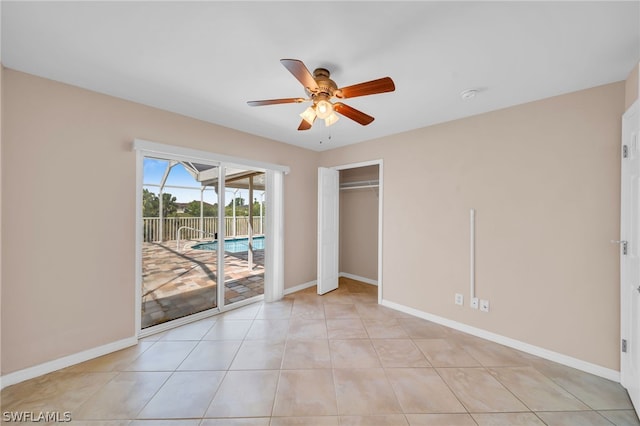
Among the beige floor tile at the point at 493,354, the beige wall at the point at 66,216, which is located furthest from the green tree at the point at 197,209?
the beige floor tile at the point at 493,354

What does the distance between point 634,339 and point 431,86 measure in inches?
98.5

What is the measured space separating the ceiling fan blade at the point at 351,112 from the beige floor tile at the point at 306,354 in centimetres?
223

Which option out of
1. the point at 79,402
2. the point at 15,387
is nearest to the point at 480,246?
the point at 79,402

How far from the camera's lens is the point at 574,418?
1.52 m

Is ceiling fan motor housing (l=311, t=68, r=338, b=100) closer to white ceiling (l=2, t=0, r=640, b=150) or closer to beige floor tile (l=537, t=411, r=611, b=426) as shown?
white ceiling (l=2, t=0, r=640, b=150)

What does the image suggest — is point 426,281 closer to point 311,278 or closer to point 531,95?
point 311,278

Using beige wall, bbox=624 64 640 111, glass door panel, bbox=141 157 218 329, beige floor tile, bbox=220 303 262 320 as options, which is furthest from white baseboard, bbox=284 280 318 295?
beige wall, bbox=624 64 640 111

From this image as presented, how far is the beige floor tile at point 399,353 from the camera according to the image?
2.05m

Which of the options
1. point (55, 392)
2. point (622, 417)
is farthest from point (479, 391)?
point (55, 392)

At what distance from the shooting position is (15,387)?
1.74 metres

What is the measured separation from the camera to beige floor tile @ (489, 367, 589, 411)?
161 cm

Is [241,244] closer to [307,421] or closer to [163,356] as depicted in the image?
[163,356]

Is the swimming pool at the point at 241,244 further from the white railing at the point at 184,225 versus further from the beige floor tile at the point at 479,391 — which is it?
the beige floor tile at the point at 479,391

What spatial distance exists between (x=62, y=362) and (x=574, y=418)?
3992mm
